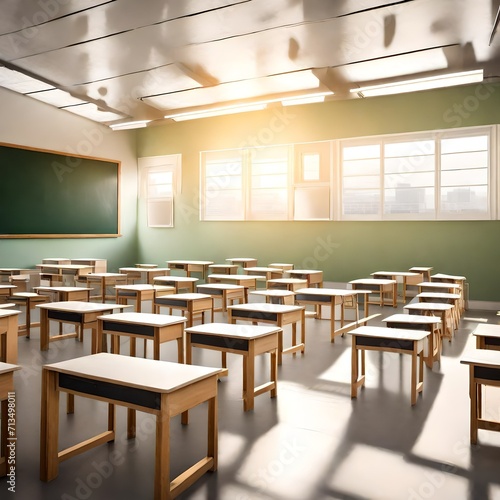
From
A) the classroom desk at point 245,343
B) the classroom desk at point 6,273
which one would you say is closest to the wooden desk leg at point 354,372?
the classroom desk at point 245,343

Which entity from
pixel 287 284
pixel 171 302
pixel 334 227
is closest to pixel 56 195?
pixel 334 227

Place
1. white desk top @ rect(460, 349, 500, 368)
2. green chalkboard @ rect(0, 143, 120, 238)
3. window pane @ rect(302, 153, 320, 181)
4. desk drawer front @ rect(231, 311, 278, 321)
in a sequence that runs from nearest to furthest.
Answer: white desk top @ rect(460, 349, 500, 368), desk drawer front @ rect(231, 311, 278, 321), green chalkboard @ rect(0, 143, 120, 238), window pane @ rect(302, 153, 320, 181)

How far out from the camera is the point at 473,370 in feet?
8.61

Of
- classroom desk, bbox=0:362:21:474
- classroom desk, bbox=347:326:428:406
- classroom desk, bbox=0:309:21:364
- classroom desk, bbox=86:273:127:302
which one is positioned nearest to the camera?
classroom desk, bbox=0:362:21:474

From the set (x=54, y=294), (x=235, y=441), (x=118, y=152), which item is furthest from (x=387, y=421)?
(x=118, y=152)

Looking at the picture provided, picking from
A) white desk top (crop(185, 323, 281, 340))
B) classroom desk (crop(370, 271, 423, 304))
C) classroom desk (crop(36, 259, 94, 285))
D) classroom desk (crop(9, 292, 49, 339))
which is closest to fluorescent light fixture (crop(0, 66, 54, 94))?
classroom desk (crop(36, 259, 94, 285))

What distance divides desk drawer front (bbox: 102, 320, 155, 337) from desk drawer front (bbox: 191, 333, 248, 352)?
1.01ft

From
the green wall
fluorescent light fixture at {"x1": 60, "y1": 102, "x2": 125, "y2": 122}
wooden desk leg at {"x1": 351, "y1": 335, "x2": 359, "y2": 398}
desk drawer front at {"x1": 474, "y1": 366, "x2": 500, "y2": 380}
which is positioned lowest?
wooden desk leg at {"x1": 351, "y1": 335, "x2": 359, "y2": 398}

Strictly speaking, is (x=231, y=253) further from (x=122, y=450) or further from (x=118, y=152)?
(x=122, y=450)

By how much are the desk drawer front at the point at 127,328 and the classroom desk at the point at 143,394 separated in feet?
2.99

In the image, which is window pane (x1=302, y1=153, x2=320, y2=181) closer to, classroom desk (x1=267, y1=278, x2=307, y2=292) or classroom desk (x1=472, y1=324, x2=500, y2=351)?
classroom desk (x1=267, y1=278, x2=307, y2=292)

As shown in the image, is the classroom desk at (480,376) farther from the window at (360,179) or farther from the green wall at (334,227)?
the window at (360,179)

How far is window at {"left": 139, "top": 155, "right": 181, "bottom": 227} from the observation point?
37.3 ft

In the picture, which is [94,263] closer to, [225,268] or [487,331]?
[225,268]
